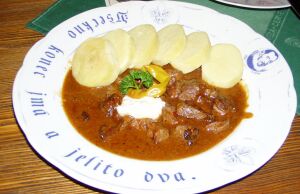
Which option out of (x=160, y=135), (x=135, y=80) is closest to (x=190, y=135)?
(x=160, y=135)

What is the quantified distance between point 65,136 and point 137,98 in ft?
1.98

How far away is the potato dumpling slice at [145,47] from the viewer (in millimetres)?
3203

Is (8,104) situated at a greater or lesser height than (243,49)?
lesser

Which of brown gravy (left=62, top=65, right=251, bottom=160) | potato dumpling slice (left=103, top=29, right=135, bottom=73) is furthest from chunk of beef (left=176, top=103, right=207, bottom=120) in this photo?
potato dumpling slice (left=103, top=29, right=135, bottom=73)

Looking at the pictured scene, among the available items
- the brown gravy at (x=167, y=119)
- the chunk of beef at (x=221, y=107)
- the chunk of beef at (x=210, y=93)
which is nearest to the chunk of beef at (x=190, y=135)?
the brown gravy at (x=167, y=119)

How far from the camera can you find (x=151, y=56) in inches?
127

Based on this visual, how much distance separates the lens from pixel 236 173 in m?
2.45

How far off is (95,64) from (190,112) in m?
0.75

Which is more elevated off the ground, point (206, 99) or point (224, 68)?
point (224, 68)

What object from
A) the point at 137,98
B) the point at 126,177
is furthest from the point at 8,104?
the point at 126,177

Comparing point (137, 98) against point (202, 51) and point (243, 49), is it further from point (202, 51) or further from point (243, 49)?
point (243, 49)

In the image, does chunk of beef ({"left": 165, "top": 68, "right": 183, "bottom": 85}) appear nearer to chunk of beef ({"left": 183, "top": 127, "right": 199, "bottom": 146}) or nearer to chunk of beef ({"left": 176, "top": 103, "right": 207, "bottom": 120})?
chunk of beef ({"left": 176, "top": 103, "right": 207, "bottom": 120})

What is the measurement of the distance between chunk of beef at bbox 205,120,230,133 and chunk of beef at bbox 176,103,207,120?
0.34ft

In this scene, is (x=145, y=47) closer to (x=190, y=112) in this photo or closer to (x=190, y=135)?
(x=190, y=112)
